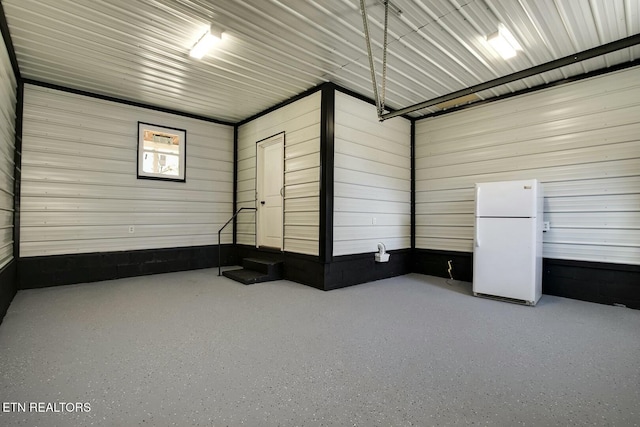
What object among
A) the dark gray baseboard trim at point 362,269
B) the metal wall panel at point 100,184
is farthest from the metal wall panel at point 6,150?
the dark gray baseboard trim at point 362,269

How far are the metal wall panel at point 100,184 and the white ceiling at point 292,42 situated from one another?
491 mm

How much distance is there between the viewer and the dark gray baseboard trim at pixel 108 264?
4.39 metres

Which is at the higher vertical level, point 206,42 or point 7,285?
point 206,42

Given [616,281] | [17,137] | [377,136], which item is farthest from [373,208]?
[17,137]

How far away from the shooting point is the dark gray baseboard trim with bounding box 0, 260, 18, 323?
3093mm

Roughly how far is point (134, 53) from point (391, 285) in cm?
497

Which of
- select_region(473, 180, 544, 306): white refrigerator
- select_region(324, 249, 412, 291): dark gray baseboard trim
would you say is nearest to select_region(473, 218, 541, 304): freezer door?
select_region(473, 180, 544, 306): white refrigerator

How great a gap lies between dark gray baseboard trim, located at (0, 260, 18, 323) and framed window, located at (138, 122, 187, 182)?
226cm

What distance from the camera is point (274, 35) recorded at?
3330 mm

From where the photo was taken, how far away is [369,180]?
16.8 ft

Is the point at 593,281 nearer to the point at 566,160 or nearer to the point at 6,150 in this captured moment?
the point at 566,160

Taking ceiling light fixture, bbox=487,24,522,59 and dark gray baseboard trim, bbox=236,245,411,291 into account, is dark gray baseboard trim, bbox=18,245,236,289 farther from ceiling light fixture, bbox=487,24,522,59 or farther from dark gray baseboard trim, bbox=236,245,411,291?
ceiling light fixture, bbox=487,24,522,59

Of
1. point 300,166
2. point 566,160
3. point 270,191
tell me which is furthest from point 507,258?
point 270,191

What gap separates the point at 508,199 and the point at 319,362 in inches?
134
